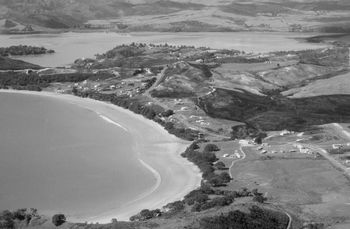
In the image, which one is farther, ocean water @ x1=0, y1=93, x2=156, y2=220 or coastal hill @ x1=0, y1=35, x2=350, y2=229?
ocean water @ x1=0, y1=93, x2=156, y2=220

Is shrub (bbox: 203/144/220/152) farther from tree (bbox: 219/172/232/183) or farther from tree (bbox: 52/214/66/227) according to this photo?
tree (bbox: 52/214/66/227)

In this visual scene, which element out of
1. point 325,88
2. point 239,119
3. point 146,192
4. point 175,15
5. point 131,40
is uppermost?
point 175,15

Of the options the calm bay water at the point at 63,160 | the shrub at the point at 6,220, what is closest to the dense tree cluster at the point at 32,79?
the calm bay water at the point at 63,160

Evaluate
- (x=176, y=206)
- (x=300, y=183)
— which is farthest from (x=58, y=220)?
(x=300, y=183)

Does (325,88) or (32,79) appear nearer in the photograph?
(325,88)

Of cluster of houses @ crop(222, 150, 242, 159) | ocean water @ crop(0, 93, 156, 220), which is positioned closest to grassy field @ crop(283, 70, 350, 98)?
ocean water @ crop(0, 93, 156, 220)

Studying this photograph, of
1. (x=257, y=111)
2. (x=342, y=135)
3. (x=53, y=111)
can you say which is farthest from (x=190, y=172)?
(x=53, y=111)

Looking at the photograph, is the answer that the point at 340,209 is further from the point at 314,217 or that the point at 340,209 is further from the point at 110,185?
the point at 110,185

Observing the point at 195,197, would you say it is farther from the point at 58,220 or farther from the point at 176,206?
the point at 58,220
